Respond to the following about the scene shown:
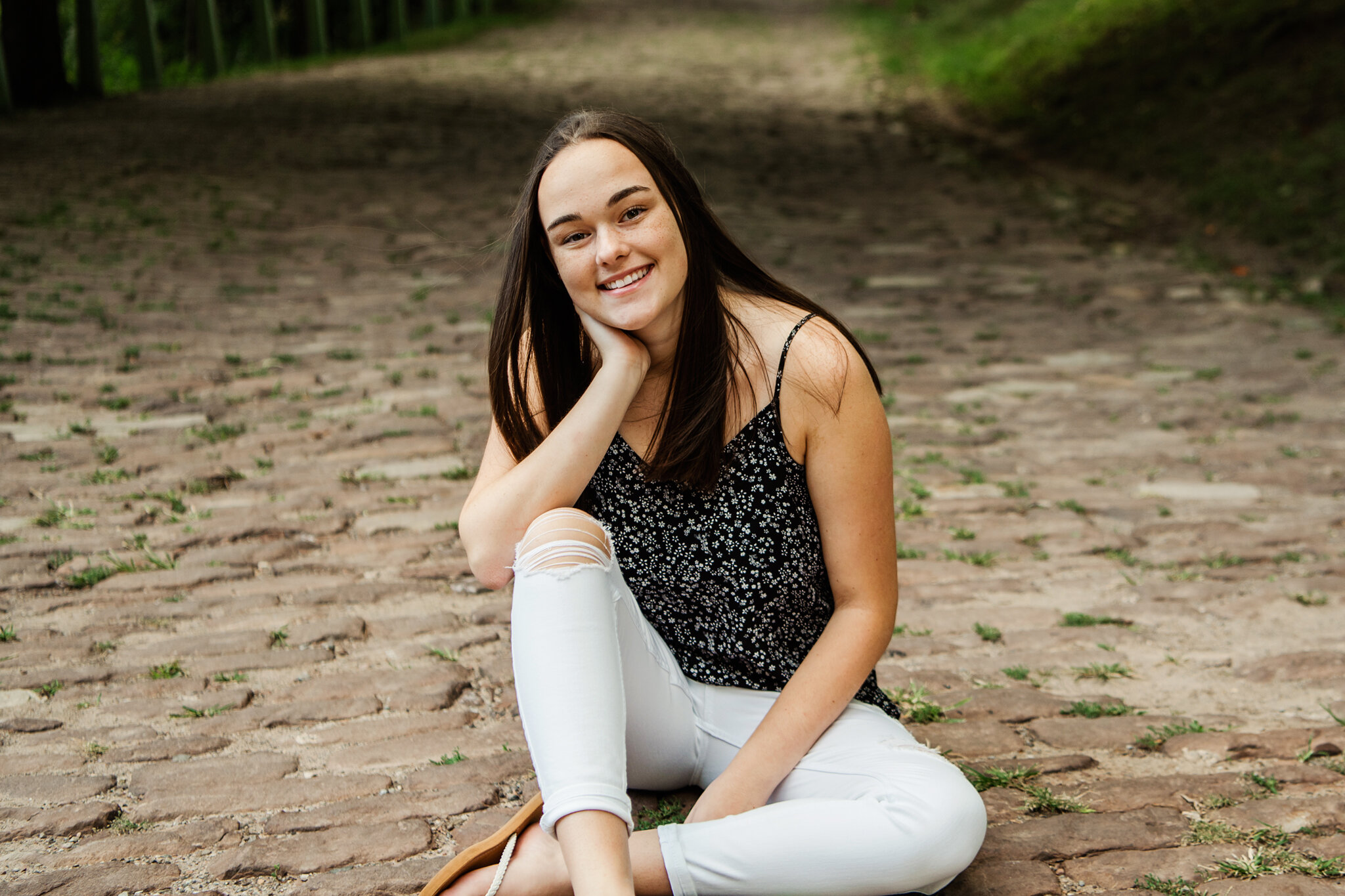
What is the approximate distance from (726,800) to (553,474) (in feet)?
2.22

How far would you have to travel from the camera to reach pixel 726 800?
7.00 ft

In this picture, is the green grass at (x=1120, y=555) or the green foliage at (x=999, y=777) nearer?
the green foliage at (x=999, y=777)

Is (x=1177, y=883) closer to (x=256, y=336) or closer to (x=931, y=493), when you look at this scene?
(x=931, y=493)

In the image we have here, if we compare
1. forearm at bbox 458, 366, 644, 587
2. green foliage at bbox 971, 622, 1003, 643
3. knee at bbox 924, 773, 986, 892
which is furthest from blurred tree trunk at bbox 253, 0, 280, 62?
knee at bbox 924, 773, 986, 892

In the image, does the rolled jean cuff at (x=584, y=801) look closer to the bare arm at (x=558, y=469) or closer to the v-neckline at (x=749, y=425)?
the bare arm at (x=558, y=469)

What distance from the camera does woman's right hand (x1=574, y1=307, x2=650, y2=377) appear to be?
7.51 ft

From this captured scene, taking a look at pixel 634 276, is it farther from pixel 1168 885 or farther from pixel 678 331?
pixel 1168 885

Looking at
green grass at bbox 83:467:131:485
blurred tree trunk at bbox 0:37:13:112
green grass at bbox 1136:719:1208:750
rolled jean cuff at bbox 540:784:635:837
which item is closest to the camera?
rolled jean cuff at bbox 540:784:635:837

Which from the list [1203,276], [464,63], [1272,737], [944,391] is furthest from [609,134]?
[464,63]

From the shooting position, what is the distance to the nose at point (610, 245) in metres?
2.22

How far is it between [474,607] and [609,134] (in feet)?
5.59

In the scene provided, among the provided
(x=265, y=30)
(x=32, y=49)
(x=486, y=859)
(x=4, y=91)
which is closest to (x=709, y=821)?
(x=486, y=859)

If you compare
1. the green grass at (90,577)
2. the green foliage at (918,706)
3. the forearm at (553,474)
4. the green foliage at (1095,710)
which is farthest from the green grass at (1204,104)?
the green grass at (90,577)

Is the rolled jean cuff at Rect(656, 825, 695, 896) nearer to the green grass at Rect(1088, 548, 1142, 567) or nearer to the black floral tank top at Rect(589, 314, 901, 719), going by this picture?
the black floral tank top at Rect(589, 314, 901, 719)
